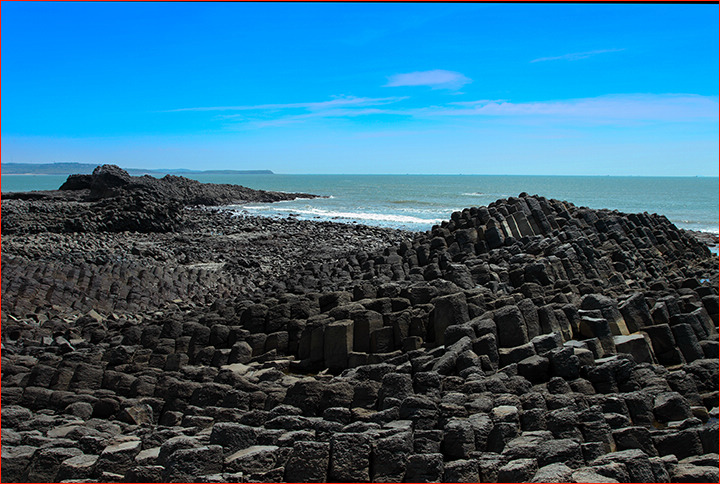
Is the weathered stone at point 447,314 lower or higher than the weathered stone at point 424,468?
higher

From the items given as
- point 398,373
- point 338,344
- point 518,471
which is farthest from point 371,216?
point 518,471

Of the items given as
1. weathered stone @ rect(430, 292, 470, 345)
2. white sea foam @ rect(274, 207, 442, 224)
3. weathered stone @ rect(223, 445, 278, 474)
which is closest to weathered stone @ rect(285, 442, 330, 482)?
weathered stone @ rect(223, 445, 278, 474)

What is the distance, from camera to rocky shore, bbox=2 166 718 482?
17.4ft

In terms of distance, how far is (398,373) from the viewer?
7039 mm

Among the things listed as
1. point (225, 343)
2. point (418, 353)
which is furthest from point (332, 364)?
point (225, 343)

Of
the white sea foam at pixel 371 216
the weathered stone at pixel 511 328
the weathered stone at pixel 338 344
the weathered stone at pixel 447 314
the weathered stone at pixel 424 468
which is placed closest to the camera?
the weathered stone at pixel 424 468

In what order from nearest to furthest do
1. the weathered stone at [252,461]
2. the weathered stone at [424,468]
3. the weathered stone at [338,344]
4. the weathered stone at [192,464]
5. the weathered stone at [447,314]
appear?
the weathered stone at [424,468] → the weathered stone at [192,464] → the weathered stone at [252,461] → the weathered stone at [447,314] → the weathered stone at [338,344]

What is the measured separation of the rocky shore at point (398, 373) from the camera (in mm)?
5289

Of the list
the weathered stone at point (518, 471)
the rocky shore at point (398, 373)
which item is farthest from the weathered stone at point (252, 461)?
the weathered stone at point (518, 471)

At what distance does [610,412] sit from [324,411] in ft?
10.1

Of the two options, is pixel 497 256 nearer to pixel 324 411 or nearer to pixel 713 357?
pixel 713 357

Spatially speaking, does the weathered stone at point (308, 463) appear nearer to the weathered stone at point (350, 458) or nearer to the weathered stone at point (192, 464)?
the weathered stone at point (350, 458)

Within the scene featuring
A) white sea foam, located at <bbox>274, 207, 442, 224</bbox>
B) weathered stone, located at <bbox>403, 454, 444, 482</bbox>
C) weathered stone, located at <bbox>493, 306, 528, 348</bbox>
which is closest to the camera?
weathered stone, located at <bbox>403, 454, 444, 482</bbox>

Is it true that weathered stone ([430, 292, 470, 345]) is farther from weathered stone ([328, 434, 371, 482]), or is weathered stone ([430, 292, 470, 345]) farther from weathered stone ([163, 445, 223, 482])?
weathered stone ([163, 445, 223, 482])
